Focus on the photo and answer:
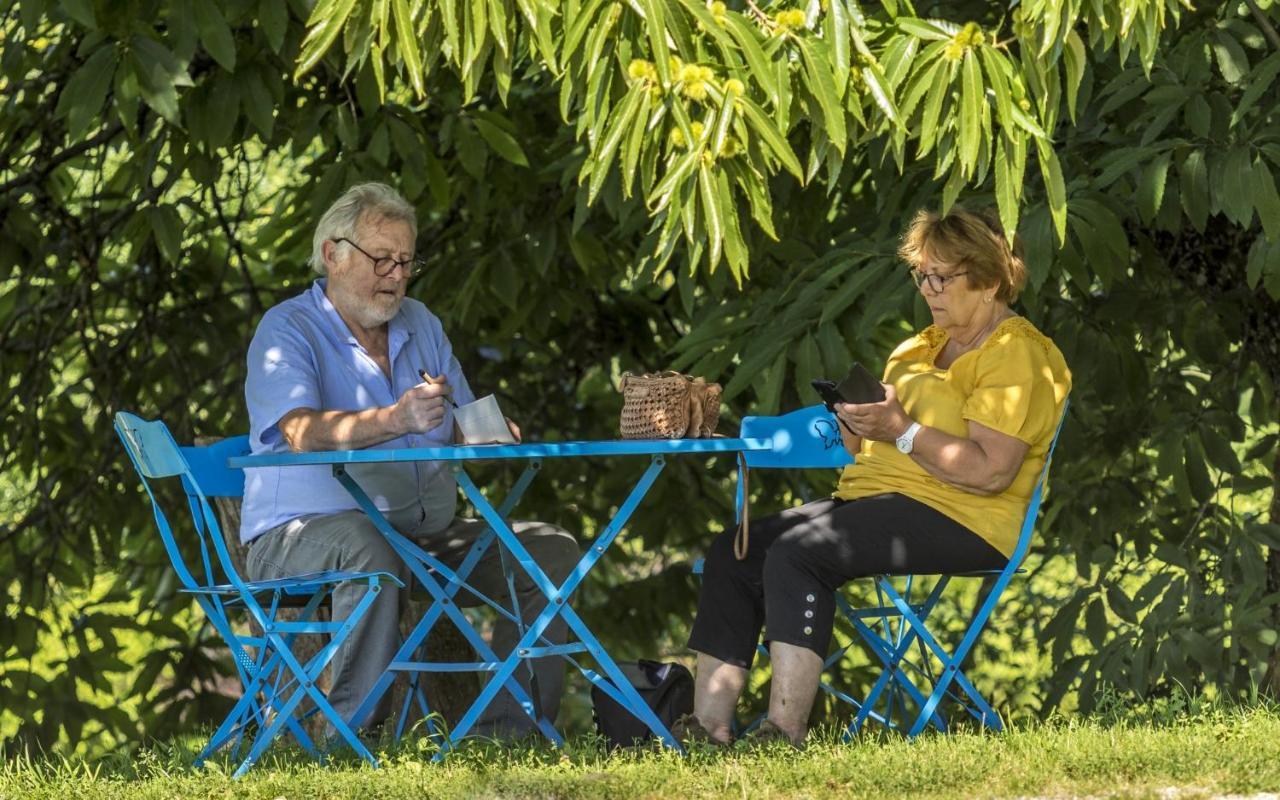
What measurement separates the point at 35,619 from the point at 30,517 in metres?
0.48

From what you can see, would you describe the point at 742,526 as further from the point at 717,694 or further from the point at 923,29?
the point at 923,29

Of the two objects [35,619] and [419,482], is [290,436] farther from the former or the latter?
[35,619]

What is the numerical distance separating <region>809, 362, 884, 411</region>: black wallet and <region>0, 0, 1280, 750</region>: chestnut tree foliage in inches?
16.7

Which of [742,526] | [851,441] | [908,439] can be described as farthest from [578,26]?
[851,441]

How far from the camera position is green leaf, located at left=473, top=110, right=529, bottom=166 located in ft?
17.8

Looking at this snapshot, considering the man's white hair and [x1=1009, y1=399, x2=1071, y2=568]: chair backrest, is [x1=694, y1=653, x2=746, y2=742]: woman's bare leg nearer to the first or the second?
[x1=1009, y1=399, x2=1071, y2=568]: chair backrest

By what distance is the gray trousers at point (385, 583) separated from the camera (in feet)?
13.8

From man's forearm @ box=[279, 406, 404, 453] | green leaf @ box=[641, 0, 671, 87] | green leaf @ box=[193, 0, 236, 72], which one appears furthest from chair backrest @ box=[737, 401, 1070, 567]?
green leaf @ box=[641, 0, 671, 87]

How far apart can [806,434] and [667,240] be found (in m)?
1.67

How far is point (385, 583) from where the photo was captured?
412cm

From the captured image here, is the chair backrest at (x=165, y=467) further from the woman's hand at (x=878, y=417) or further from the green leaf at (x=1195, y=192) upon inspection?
the green leaf at (x=1195, y=192)

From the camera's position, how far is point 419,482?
15.0 ft

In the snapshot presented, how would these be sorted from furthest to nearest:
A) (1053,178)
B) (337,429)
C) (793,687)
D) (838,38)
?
(337,429), (793,687), (1053,178), (838,38)

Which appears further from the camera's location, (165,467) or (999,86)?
(165,467)
